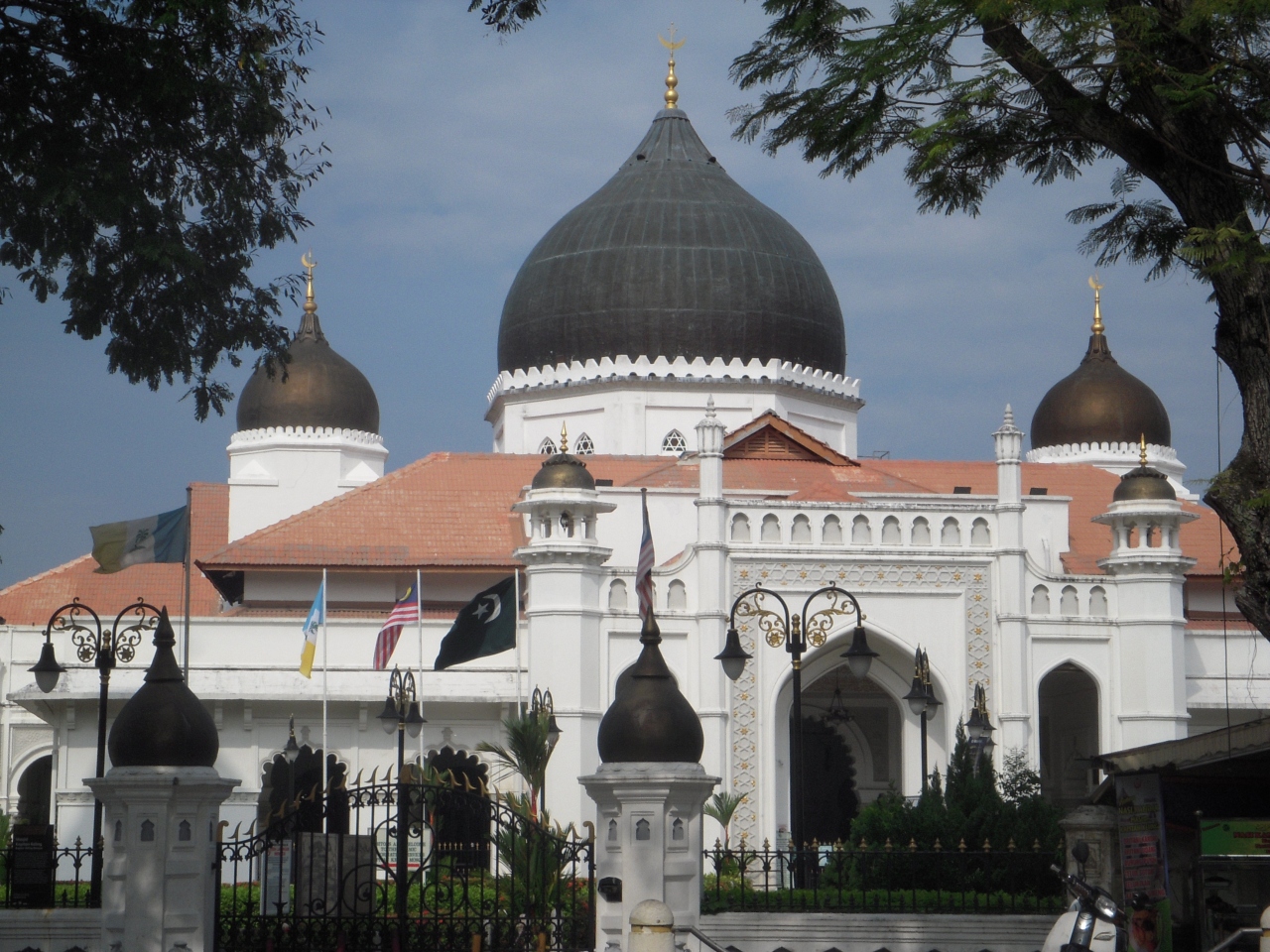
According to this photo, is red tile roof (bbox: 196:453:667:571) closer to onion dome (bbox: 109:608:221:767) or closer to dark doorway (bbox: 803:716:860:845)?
dark doorway (bbox: 803:716:860:845)

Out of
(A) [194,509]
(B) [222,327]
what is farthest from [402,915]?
(A) [194,509]

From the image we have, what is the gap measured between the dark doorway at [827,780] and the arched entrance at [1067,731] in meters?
3.65

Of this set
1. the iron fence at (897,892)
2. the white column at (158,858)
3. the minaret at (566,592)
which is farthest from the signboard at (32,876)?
the minaret at (566,592)

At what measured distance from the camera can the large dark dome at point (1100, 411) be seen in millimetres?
43031

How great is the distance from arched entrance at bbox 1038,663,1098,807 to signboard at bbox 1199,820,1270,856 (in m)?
20.8

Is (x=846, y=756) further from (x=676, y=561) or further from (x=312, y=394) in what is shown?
(x=312, y=394)

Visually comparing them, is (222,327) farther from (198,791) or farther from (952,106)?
(952,106)

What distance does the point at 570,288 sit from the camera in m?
39.2

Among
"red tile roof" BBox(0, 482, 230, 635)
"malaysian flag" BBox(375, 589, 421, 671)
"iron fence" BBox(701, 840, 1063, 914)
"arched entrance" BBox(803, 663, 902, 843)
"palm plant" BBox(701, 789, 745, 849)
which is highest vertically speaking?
"red tile roof" BBox(0, 482, 230, 635)

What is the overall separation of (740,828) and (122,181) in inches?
736

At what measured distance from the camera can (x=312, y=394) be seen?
41688 mm

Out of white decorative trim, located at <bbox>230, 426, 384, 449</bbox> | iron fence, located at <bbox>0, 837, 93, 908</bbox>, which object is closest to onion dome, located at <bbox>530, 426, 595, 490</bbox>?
white decorative trim, located at <bbox>230, 426, 384, 449</bbox>

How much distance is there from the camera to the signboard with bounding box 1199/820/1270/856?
41.9 feet

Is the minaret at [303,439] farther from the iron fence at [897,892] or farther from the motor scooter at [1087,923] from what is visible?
the motor scooter at [1087,923]
